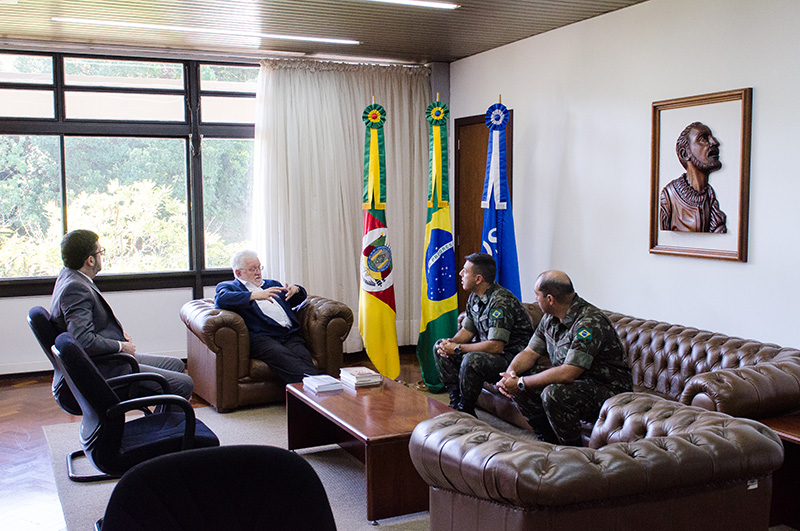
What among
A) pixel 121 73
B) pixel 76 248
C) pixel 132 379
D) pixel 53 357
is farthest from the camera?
pixel 121 73

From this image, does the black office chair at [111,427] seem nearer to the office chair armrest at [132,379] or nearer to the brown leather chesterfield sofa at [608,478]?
the office chair armrest at [132,379]

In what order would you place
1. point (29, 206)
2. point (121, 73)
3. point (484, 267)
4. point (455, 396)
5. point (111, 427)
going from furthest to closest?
point (121, 73) < point (29, 206) < point (455, 396) < point (484, 267) < point (111, 427)

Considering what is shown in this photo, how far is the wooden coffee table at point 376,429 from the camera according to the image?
142 inches

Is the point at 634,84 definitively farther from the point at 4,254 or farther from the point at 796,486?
the point at 4,254

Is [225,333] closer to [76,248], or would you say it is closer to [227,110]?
[76,248]

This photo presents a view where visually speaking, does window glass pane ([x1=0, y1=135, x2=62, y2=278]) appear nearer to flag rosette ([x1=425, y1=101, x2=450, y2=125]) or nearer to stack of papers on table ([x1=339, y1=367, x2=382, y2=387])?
flag rosette ([x1=425, y1=101, x2=450, y2=125])

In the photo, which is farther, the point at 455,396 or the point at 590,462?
the point at 455,396

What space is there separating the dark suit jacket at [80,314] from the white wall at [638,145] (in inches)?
132

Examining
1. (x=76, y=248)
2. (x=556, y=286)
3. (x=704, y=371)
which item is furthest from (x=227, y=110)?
(x=704, y=371)

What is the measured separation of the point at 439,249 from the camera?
621cm

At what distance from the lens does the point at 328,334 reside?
5.70 metres

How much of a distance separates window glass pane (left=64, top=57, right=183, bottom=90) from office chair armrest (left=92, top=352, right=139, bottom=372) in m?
3.42

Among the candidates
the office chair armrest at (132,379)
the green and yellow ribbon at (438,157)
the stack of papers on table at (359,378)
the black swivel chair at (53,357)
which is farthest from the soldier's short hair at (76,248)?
the green and yellow ribbon at (438,157)

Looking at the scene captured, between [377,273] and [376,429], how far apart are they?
8.82 feet
